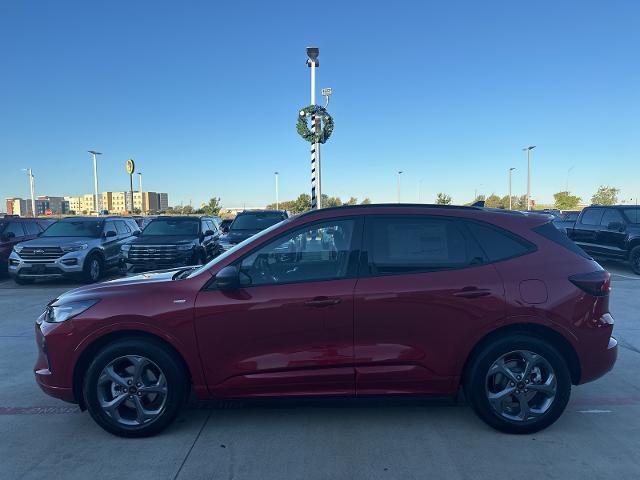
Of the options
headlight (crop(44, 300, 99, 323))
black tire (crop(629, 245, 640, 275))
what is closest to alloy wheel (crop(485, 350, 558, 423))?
headlight (crop(44, 300, 99, 323))

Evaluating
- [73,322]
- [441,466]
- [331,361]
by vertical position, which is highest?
[73,322]

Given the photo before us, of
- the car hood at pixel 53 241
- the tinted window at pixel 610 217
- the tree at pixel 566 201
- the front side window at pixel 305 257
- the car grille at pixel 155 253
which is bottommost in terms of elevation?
the car grille at pixel 155 253

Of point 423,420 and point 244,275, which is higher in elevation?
point 244,275

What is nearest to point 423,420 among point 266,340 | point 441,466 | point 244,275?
point 441,466

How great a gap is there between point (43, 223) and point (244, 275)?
14641mm

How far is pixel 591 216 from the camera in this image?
13992mm

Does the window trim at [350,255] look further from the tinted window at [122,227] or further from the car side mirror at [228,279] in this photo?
the tinted window at [122,227]

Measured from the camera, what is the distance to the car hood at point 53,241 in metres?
11.1

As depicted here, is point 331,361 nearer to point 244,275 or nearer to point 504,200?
point 244,275

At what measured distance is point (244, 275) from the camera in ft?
11.9

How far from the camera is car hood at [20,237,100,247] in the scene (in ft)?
36.5

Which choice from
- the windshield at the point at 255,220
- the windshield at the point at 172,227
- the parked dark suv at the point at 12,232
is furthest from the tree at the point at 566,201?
the parked dark suv at the point at 12,232

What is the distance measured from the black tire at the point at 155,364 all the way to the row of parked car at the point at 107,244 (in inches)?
333

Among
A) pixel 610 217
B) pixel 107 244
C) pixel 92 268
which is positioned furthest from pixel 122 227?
pixel 610 217
